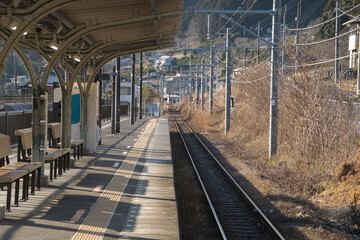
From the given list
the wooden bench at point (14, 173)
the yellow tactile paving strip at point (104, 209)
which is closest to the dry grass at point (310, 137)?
the yellow tactile paving strip at point (104, 209)

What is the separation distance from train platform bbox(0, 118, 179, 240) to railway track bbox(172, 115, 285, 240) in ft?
3.88

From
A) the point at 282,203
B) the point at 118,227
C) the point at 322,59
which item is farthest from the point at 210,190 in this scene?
the point at 118,227

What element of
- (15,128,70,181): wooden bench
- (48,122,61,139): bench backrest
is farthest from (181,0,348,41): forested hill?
(15,128,70,181): wooden bench

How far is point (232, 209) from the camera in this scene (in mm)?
11297

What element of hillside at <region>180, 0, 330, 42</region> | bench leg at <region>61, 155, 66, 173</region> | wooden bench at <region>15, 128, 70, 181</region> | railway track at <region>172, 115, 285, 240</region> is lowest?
railway track at <region>172, 115, 285, 240</region>

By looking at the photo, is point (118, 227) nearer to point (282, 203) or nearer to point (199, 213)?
point (199, 213)

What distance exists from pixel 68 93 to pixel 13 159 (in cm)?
293

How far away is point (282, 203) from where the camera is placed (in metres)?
11.1

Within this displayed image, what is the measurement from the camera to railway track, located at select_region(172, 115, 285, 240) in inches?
357

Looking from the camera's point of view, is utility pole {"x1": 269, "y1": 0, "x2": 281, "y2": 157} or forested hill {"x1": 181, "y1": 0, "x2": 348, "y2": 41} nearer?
utility pole {"x1": 269, "y1": 0, "x2": 281, "y2": 157}

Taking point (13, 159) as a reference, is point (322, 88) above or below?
above

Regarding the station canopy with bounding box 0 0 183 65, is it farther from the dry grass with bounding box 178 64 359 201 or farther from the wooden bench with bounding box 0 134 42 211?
the dry grass with bounding box 178 64 359 201

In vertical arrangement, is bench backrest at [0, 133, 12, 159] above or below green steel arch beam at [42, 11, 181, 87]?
below

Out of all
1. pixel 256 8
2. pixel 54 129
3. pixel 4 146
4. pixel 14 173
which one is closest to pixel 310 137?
pixel 54 129
